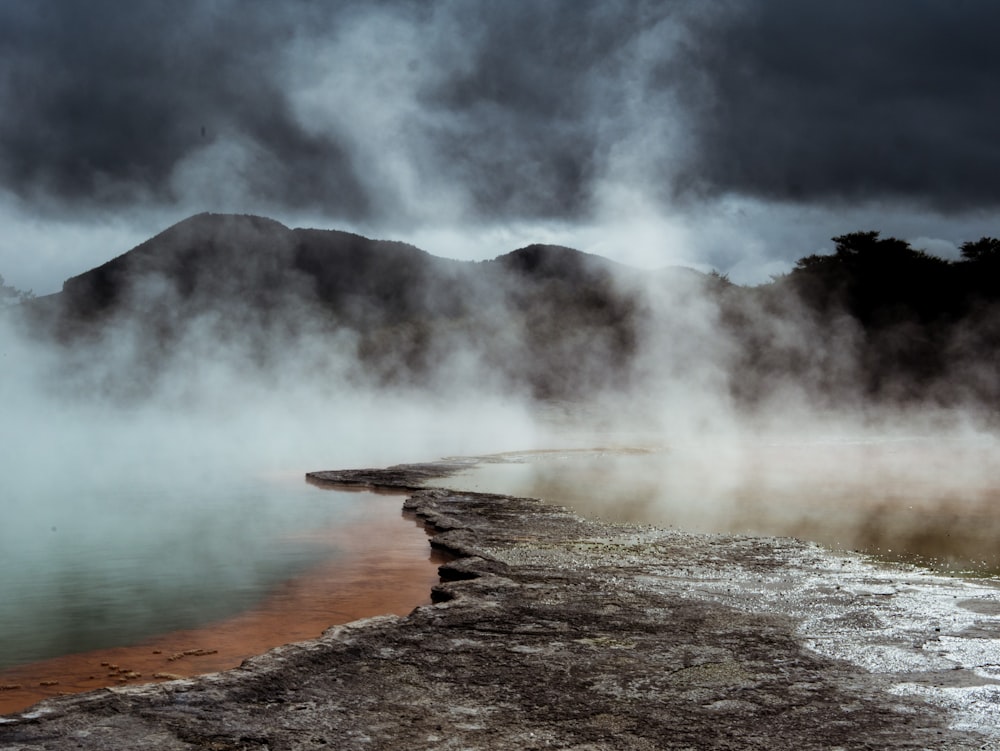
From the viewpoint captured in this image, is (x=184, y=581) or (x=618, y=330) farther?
(x=618, y=330)

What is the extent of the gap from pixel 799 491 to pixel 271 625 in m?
7.33

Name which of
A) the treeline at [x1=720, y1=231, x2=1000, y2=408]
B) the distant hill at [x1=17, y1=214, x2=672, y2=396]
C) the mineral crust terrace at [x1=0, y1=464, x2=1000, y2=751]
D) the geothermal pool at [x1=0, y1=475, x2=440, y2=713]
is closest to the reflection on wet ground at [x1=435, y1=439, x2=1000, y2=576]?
the mineral crust terrace at [x1=0, y1=464, x2=1000, y2=751]

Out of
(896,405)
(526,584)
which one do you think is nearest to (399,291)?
(896,405)

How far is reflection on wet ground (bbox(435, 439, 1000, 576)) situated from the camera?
7.74m

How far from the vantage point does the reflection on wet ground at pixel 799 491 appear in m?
7.74

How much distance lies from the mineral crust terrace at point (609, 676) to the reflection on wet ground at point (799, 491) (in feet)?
6.08

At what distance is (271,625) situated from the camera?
5.44m

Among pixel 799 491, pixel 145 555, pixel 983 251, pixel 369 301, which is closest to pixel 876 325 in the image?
pixel 983 251

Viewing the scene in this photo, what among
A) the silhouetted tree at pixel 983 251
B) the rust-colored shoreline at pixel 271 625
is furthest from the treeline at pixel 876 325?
the rust-colored shoreline at pixel 271 625

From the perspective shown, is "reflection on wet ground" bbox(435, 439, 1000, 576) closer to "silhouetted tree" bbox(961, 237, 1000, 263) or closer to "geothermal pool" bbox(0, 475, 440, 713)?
"geothermal pool" bbox(0, 475, 440, 713)

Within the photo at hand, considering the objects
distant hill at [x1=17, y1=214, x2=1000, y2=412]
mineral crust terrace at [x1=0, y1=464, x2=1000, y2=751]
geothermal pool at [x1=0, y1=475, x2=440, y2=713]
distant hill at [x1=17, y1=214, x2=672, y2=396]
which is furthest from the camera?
distant hill at [x1=17, y1=214, x2=672, y2=396]

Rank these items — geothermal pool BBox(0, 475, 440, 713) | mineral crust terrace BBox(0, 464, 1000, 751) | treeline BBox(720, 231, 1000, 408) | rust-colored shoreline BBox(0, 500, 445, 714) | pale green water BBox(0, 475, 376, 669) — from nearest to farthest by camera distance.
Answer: mineral crust terrace BBox(0, 464, 1000, 751)
rust-colored shoreline BBox(0, 500, 445, 714)
geothermal pool BBox(0, 475, 440, 713)
pale green water BBox(0, 475, 376, 669)
treeline BBox(720, 231, 1000, 408)

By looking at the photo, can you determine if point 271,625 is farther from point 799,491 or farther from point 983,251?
point 983,251

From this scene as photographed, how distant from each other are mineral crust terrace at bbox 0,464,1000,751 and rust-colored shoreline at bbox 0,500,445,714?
0.58 m
